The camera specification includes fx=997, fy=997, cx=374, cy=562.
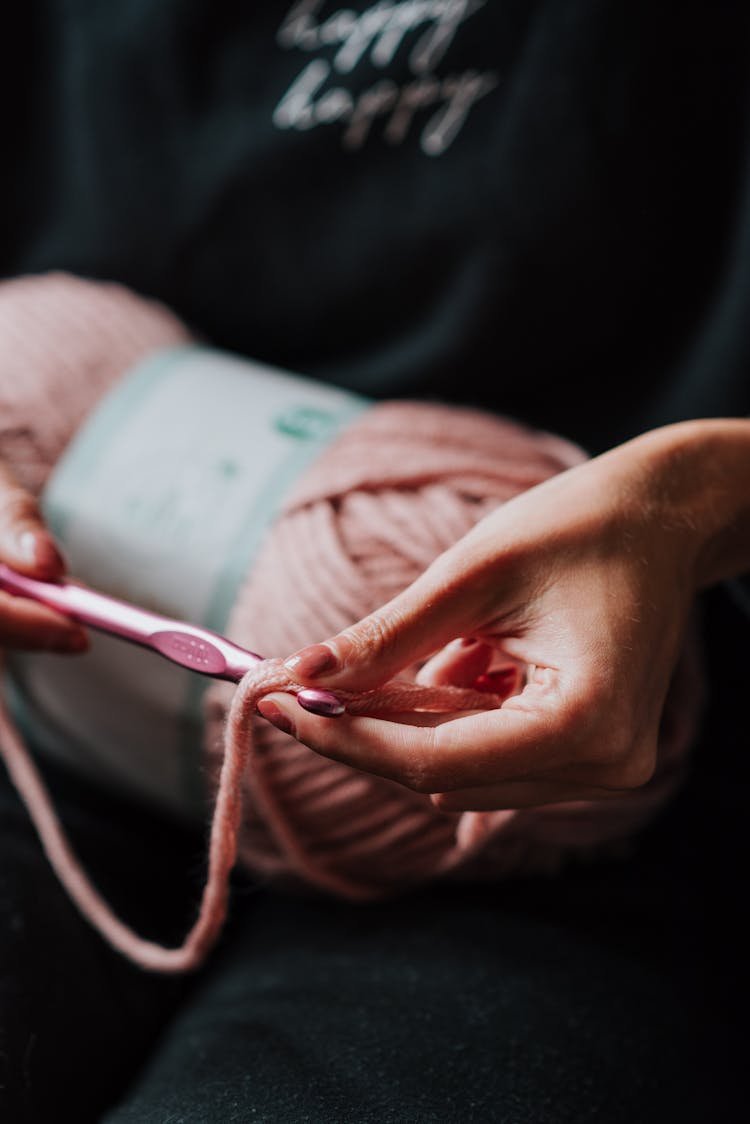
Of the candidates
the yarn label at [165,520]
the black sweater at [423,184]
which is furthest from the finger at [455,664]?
A: the black sweater at [423,184]

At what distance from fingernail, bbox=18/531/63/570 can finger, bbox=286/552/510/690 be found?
0.50ft

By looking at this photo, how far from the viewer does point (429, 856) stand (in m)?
0.52

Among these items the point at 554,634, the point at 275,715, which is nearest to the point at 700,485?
the point at 554,634

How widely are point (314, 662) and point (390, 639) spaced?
0.10 feet

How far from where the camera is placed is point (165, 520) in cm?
54

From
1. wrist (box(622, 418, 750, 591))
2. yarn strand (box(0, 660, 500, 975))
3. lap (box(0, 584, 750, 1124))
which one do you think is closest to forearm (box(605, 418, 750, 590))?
wrist (box(622, 418, 750, 591))

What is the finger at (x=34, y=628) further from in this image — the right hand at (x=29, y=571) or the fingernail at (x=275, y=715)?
the fingernail at (x=275, y=715)

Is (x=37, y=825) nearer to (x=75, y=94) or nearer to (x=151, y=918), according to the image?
(x=151, y=918)

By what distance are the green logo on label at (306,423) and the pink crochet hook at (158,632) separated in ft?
0.52

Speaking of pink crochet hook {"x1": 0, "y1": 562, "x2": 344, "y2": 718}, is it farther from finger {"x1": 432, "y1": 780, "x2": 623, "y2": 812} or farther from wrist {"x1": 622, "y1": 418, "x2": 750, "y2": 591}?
wrist {"x1": 622, "y1": 418, "x2": 750, "y2": 591}

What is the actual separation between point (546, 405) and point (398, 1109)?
16.1 inches

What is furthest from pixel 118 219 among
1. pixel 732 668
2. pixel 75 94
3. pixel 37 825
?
pixel 732 668

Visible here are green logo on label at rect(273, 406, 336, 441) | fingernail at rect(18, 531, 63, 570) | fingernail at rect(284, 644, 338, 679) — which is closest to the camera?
fingernail at rect(284, 644, 338, 679)

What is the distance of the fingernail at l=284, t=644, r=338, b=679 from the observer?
0.34 meters
